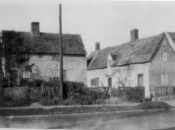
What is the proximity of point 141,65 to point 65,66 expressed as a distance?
4.90m

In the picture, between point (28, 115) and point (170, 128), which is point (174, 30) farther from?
point (28, 115)

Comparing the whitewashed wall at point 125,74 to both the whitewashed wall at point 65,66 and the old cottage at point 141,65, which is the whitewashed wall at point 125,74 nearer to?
the old cottage at point 141,65

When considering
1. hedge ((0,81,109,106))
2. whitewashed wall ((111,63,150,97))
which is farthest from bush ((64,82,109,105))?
whitewashed wall ((111,63,150,97))

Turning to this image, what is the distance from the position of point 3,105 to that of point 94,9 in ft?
10.7

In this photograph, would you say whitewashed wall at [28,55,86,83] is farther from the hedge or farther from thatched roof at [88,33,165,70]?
the hedge

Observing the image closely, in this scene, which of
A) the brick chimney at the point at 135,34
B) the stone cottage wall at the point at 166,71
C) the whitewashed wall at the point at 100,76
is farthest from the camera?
the whitewashed wall at the point at 100,76

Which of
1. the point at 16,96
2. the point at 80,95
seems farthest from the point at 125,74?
the point at 16,96

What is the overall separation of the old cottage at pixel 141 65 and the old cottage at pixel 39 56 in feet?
3.50

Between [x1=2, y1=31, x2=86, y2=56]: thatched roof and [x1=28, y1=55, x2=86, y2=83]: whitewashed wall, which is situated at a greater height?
[x1=2, y1=31, x2=86, y2=56]: thatched roof

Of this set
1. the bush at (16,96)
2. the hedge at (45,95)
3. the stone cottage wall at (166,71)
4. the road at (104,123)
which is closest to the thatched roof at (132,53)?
the stone cottage wall at (166,71)

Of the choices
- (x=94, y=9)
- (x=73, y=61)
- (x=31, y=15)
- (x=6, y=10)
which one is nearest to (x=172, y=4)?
(x=94, y=9)

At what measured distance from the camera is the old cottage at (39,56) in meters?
11.1

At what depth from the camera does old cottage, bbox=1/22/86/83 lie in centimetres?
1108

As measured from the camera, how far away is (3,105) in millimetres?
8203
